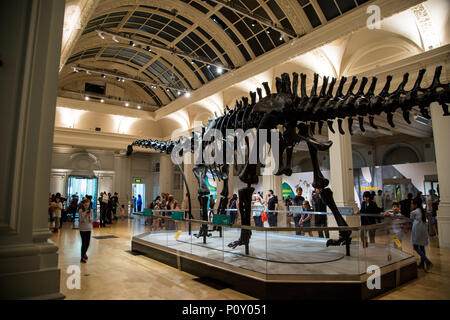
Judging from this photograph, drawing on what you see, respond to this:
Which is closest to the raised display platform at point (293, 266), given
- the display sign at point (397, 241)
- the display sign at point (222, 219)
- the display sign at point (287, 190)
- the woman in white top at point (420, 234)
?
the display sign at point (397, 241)

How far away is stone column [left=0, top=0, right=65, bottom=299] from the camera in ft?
6.44

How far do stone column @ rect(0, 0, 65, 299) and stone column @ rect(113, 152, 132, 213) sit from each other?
19228 millimetres

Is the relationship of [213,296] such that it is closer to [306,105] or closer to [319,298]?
[319,298]

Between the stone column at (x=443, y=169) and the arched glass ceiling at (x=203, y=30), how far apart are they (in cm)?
438

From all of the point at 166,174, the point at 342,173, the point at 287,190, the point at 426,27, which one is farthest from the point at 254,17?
the point at 166,174

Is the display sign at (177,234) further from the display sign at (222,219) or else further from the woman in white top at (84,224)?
the woman in white top at (84,224)

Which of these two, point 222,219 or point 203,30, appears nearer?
point 222,219

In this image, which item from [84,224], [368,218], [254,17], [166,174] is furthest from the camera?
[166,174]

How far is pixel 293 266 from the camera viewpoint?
4.07 m

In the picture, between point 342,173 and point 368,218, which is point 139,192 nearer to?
point 342,173

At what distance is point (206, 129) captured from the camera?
23.6 feet

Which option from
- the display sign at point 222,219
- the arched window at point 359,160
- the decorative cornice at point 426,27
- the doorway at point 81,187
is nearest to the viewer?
the display sign at point 222,219

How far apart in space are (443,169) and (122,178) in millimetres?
18790

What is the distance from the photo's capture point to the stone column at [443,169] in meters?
7.37
